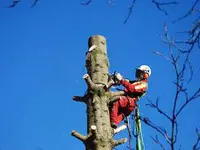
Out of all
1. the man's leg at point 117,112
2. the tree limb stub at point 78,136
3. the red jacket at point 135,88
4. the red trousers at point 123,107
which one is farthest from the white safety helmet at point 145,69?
the tree limb stub at point 78,136

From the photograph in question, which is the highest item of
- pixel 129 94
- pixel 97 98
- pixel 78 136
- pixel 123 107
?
pixel 129 94

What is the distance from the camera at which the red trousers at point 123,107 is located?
5209 mm

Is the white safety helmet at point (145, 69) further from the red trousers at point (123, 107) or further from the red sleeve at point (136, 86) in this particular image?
the red trousers at point (123, 107)

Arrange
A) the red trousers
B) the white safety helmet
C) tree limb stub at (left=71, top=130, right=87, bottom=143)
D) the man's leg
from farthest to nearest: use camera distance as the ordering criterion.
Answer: the white safety helmet < the red trousers < the man's leg < tree limb stub at (left=71, top=130, right=87, bottom=143)

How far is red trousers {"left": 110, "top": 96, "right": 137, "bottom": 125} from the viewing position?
205 inches

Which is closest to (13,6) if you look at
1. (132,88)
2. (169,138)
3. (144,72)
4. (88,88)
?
(88,88)

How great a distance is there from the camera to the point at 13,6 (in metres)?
2.96

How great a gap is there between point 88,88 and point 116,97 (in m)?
0.30

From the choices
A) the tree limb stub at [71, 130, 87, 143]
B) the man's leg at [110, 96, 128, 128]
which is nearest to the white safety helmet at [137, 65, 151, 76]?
the man's leg at [110, 96, 128, 128]

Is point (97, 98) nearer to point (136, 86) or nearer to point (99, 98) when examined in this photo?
point (99, 98)

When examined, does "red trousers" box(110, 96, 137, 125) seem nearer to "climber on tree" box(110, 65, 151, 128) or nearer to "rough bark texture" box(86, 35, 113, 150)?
"climber on tree" box(110, 65, 151, 128)

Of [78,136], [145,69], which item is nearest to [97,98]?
[78,136]

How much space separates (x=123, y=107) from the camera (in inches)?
218

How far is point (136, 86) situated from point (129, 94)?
0.16 metres
